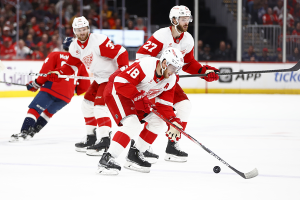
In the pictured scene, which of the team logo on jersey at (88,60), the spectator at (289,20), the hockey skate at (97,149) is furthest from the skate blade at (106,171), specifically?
the spectator at (289,20)

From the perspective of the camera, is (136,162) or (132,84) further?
(136,162)

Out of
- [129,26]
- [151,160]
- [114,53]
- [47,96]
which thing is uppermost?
[129,26]

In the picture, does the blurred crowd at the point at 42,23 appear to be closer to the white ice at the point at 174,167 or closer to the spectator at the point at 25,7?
the spectator at the point at 25,7

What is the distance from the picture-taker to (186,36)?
3.71m

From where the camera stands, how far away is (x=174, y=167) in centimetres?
327

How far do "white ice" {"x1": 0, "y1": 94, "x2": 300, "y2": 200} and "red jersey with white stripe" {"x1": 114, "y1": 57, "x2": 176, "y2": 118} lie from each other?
0.47 metres

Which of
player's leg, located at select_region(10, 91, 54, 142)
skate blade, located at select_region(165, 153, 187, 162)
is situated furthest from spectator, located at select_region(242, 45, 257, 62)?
skate blade, located at select_region(165, 153, 187, 162)

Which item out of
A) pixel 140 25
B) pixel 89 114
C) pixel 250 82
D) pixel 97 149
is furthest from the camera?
pixel 140 25

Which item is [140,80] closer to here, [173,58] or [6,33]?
[173,58]

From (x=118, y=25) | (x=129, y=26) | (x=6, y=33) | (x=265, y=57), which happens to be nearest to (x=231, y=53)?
(x=265, y=57)

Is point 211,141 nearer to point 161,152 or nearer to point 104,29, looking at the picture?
point 161,152

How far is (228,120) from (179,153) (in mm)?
2585

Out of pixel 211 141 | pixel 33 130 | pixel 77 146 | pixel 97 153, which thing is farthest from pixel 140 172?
pixel 33 130

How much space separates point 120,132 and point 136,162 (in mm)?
294
